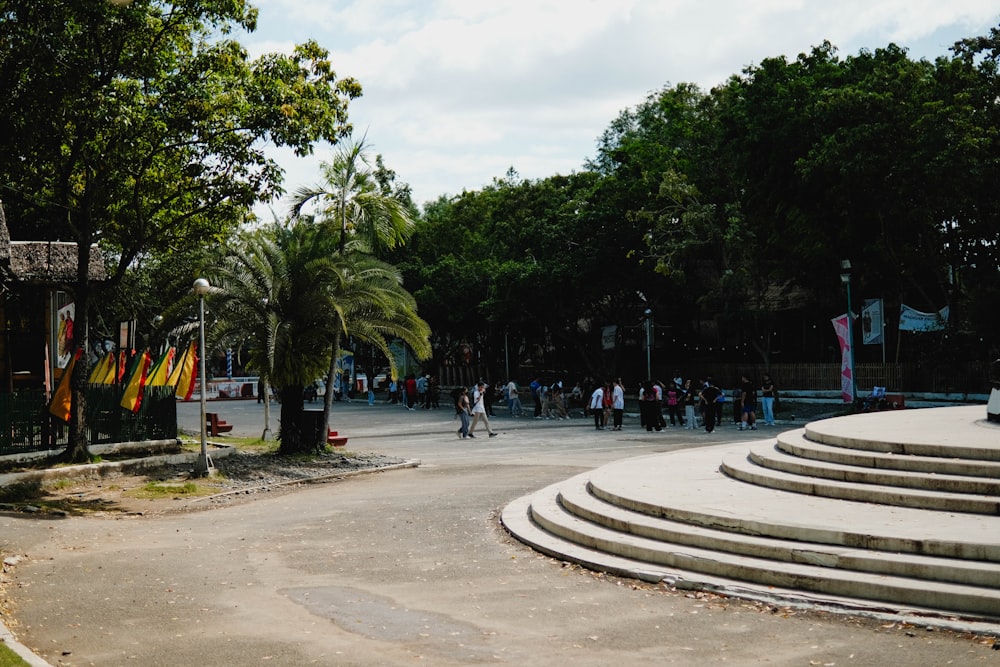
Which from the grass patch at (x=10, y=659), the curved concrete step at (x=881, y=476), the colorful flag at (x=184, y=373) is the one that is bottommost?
the grass patch at (x=10, y=659)

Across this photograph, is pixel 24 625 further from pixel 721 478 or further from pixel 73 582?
pixel 721 478

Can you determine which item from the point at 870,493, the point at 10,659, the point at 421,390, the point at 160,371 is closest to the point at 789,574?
the point at 870,493

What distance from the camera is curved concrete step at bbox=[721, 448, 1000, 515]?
9844 mm

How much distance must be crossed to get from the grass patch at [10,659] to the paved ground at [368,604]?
627 mm

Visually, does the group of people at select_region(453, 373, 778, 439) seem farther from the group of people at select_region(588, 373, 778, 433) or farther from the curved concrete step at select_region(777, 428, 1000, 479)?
the curved concrete step at select_region(777, 428, 1000, 479)

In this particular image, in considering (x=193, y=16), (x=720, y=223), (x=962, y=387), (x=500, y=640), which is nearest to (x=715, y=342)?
(x=720, y=223)

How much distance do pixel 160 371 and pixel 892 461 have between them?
15.2m

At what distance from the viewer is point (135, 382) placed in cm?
1997

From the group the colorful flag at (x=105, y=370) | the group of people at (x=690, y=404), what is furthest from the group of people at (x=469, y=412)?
the colorful flag at (x=105, y=370)

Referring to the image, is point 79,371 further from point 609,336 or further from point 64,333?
point 609,336

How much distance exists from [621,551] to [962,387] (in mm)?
26030

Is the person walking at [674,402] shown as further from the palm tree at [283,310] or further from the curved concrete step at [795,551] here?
the curved concrete step at [795,551]

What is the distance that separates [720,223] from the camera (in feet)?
126

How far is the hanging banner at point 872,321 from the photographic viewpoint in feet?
112
